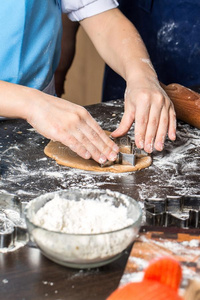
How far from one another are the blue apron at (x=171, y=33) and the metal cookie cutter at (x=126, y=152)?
1.11 meters

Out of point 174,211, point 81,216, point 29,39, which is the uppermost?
point 29,39

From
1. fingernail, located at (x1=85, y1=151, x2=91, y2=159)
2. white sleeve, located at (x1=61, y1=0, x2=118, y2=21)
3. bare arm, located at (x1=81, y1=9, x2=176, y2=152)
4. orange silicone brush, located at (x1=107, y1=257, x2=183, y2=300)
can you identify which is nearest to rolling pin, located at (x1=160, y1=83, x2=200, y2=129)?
bare arm, located at (x1=81, y1=9, x2=176, y2=152)

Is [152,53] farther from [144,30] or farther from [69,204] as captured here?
[69,204]

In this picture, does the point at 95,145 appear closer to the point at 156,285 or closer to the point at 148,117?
the point at 148,117

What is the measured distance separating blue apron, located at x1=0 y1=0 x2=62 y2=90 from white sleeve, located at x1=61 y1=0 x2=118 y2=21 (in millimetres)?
82

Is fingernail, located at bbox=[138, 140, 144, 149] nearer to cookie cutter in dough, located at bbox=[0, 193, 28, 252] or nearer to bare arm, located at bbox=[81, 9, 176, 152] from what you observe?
bare arm, located at bbox=[81, 9, 176, 152]

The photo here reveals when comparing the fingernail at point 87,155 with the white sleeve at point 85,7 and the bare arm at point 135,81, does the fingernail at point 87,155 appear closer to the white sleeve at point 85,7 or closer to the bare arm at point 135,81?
the bare arm at point 135,81

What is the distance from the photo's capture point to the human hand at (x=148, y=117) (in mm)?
1305

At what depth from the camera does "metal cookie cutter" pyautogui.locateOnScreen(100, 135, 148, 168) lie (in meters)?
1.26

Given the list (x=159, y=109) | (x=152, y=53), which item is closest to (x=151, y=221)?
(x=159, y=109)

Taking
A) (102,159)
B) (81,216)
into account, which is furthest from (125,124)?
(81,216)

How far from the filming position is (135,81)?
1433 mm

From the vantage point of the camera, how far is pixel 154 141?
132 centimetres

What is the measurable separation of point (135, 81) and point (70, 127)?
1.08 feet
